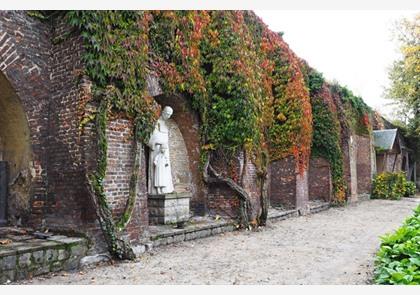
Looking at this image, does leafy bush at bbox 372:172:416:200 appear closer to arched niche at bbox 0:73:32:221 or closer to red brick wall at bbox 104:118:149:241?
red brick wall at bbox 104:118:149:241

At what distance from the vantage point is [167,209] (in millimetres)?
7520

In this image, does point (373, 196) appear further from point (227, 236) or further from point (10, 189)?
point (10, 189)

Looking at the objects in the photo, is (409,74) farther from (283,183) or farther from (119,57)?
(119,57)

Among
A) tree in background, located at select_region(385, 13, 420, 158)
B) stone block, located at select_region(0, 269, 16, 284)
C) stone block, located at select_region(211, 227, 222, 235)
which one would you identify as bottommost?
stone block, located at select_region(211, 227, 222, 235)

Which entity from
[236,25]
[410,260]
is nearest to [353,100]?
[236,25]

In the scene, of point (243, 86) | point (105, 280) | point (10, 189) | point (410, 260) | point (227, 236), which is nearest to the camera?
point (410, 260)

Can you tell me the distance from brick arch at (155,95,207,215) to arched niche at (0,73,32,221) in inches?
144

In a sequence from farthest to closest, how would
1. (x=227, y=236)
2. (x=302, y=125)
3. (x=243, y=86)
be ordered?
(x=302, y=125) → (x=243, y=86) → (x=227, y=236)

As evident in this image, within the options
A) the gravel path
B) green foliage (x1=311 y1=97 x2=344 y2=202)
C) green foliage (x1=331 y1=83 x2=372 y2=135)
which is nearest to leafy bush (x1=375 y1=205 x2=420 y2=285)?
the gravel path

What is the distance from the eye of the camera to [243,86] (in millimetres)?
9492

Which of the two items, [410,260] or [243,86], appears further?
[243,86]

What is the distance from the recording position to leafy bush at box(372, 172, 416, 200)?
20.5 metres

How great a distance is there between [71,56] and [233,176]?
514cm

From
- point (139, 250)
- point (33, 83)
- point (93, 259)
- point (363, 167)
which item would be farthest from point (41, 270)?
point (363, 167)
